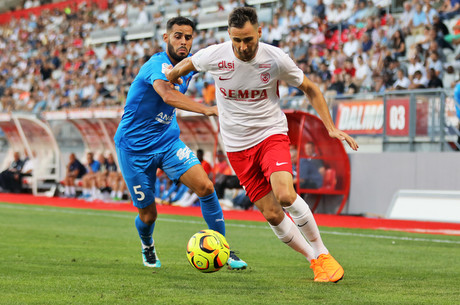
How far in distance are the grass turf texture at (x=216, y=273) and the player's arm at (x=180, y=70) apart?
6.17 ft

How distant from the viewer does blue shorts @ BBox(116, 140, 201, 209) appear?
7449 mm

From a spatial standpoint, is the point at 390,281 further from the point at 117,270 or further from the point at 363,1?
the point at 363,1

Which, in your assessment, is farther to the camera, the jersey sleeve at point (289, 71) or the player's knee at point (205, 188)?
the player's knee at point (205, 188)

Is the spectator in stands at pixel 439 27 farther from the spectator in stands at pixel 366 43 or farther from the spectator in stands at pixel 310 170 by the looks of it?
the spectator in stands at pixel 310 170

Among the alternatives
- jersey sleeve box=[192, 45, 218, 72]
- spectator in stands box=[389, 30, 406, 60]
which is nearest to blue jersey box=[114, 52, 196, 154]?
jersey sleeve box=[192, 45, 218, 72]

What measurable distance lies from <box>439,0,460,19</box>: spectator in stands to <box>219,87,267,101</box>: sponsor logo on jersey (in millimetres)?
13467

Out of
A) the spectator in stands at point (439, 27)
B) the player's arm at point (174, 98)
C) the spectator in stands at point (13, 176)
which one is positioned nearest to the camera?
the player's arm at point (174, 98)

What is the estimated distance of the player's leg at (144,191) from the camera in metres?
7.54

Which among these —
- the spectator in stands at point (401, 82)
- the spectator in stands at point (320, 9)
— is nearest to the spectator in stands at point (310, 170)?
the spectator in stands at point (401, 82)

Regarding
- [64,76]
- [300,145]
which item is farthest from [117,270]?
[64,76]

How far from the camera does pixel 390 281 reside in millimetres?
6547

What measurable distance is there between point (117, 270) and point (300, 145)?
10.5 meters

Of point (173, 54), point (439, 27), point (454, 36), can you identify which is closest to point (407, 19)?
point (439, 27)

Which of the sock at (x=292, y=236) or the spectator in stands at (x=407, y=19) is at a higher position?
the spectator in stands at (x=407, y=19)
